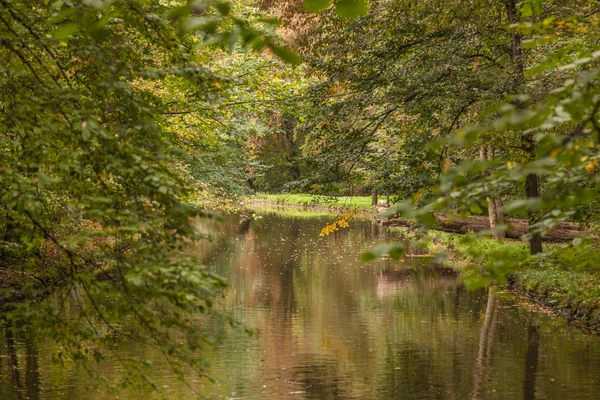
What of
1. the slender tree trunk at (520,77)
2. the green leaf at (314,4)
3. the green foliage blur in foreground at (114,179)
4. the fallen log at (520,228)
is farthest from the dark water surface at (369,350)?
the green leaf at (314,4)

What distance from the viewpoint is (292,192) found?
15789 mm

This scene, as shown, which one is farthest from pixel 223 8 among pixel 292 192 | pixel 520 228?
pixel 520 228

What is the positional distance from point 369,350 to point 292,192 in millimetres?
4462

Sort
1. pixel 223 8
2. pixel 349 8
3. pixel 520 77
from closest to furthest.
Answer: pixel 349 8
pixel 223 8
pixel 520 77

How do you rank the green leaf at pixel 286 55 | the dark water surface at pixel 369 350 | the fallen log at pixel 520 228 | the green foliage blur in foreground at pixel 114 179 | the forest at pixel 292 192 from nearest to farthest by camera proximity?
the green leaf at pixel 286 55
the forest at pixel 292 192
the green foliage blur in foreground at pixel 114 179
the dark water surface at pixel 369 350
the fallen log at pixel 520 228

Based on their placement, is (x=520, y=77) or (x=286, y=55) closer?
(x=286, y=55)

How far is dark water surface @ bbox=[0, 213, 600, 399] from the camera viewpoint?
32.9 ft

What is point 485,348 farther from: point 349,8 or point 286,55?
point 349,8

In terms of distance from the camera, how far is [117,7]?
18.3 ft

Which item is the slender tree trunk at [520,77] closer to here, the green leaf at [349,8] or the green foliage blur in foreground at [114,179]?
the green foliage blur in foreground at [114,179]

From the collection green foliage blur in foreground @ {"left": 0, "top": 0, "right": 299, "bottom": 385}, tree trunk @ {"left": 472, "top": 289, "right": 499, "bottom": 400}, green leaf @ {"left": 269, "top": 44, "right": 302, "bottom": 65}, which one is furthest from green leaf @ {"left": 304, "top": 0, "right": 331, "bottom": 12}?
tree trunk @ {"left": 472, "top": 289, "right": 499, "bottom": 400}

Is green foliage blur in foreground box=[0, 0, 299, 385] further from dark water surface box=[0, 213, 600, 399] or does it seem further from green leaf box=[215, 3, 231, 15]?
green leaf box=[215, 3, 231, 15]

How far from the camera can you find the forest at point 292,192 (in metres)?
4.58

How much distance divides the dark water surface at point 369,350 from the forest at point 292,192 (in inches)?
2.5
